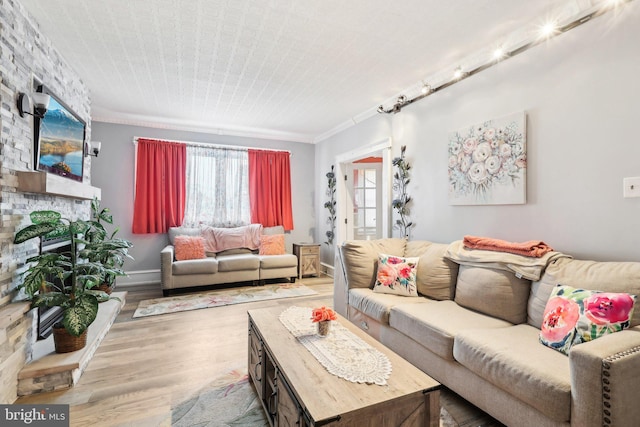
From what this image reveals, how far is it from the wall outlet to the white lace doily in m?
1.73

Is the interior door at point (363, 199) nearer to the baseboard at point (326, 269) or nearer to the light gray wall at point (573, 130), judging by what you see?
the baseboard at point (326, 269)

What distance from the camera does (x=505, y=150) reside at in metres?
2.51

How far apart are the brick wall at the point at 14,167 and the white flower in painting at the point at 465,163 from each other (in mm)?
3381

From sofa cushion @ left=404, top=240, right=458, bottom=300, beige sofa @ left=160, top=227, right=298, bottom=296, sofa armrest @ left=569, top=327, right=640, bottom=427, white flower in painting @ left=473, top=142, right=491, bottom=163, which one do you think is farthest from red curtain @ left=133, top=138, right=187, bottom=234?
sofa armrest @ left=569, top=327, right=640, bottom=427

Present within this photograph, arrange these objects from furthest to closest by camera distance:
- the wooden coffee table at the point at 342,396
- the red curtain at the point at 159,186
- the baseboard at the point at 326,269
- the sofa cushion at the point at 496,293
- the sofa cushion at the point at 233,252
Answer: the baseboard at the point at 326,269, the sofa cushion at the point at 233,252, the red curtain at the point at 159,186, the sofa cushion at the point at 496,293, the wooden coffee table at the point at 342,396

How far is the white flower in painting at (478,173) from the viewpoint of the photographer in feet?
8.75

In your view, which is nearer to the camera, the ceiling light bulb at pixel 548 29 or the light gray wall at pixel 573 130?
the light gray wall at pixel 573 130

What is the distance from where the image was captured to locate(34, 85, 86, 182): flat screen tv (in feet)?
7.86

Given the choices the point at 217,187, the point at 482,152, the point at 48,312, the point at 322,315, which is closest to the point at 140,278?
the point at 217,187

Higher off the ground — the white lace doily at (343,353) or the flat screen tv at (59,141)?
the flat screen tv at (59,141)

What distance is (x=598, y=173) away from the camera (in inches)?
78.0

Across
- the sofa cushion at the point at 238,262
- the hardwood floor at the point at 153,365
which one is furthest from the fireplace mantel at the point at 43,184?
the sofa cushion at the point at 238,262

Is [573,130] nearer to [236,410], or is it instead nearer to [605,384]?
[605,384]

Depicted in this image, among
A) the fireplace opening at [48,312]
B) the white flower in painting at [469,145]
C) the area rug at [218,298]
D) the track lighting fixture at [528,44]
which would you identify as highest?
the track lighting fixture at [528,44]
